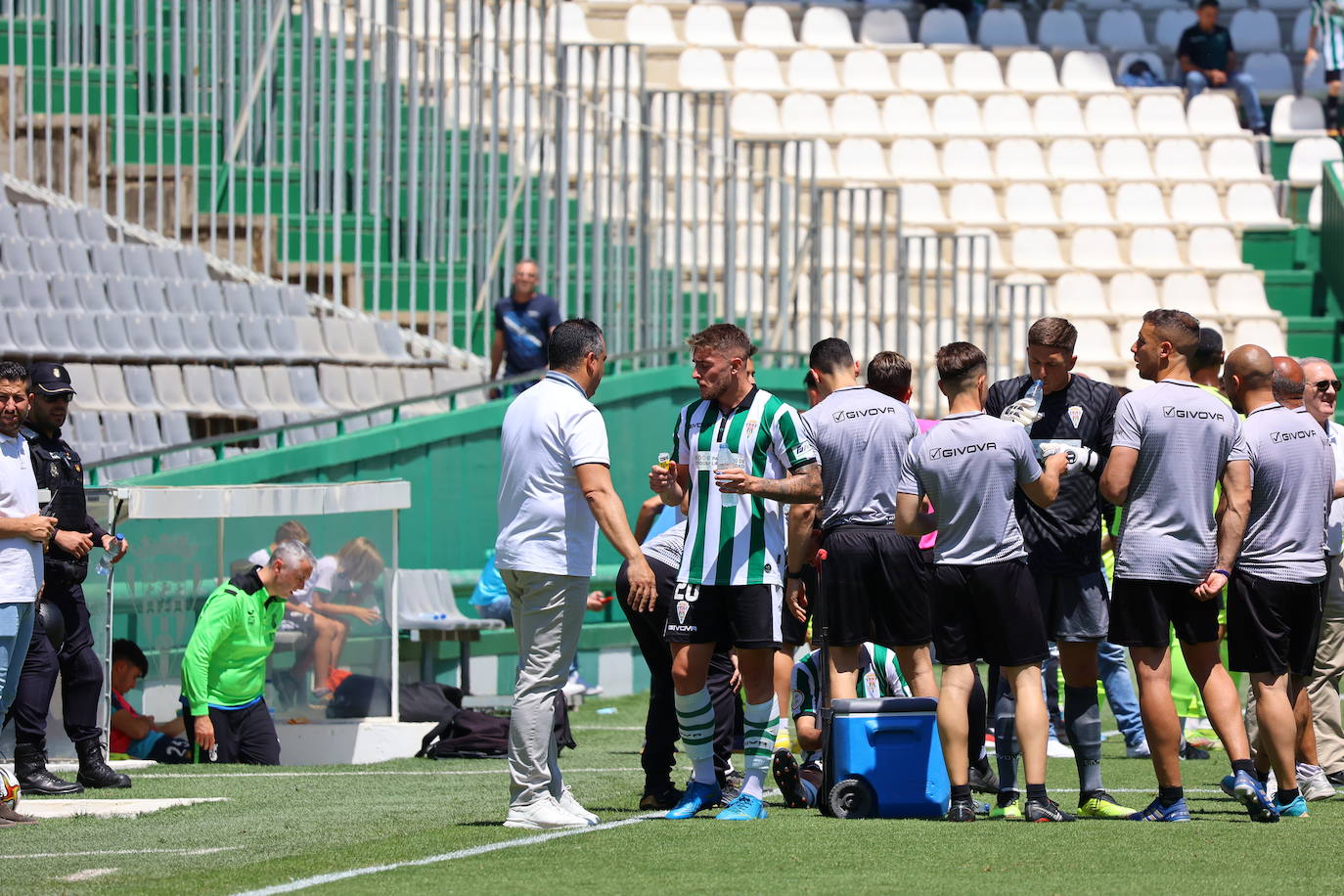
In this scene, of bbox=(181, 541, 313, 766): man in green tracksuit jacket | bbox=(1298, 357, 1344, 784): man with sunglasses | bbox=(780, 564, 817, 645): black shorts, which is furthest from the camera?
bbox=(181, 541, 313, 766): man in green tracksuit jacket

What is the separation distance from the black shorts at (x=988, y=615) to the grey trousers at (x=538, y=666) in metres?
1.35

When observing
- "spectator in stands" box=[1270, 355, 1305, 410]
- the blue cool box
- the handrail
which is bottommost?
the blue cool box

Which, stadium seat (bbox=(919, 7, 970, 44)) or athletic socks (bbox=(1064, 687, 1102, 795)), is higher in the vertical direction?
stadium seat (bbox=(919, 7, 970, 44))

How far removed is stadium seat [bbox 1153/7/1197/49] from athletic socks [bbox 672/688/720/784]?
1872 cm

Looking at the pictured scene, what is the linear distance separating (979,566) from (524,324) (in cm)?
738

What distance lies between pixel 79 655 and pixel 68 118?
7.22 metres

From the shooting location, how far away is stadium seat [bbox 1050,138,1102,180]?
22.2 metres

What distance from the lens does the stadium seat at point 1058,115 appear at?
22.8 metres

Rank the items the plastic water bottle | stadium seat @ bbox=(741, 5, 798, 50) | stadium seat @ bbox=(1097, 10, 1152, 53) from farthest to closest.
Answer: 1. stadium seat @ bbox=(1097, 10, 1152, 53)
2. stadium seat @ bbox=(741, 5, 798, 50)
3. the plastic water bottle

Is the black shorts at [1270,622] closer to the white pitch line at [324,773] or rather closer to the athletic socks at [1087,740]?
the athletic socks at [1087,740]

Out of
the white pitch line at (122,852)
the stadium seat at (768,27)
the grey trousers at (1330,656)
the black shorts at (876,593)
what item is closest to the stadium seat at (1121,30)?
the stadium seat at (768,27)

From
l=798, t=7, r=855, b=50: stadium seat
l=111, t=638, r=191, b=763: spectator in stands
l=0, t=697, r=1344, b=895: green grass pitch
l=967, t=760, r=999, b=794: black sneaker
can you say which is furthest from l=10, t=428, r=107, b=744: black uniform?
l=798, t=7, r=855, b=50: stadium seat

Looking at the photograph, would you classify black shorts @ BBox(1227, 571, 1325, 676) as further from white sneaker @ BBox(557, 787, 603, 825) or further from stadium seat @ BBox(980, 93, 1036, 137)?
stadium seat @ BBox(980, 93, 1036, 137)

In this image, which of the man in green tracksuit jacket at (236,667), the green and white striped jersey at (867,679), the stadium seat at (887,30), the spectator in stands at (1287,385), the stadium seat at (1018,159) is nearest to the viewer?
the spectator in stands at (1287,385)
